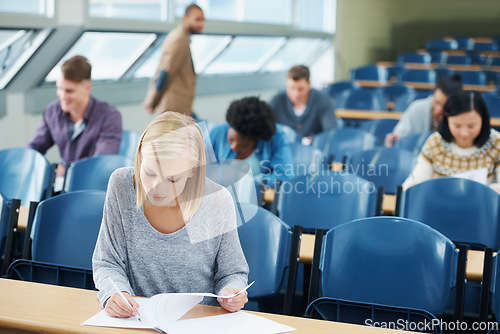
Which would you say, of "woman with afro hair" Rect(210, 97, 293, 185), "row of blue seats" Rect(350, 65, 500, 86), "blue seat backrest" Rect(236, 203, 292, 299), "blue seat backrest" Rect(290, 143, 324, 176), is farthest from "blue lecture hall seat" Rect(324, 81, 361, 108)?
"blue seat backrest" Rect(236, 203, 292, 299)

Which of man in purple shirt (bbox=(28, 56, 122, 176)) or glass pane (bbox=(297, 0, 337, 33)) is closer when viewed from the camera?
man in purple shirt (bbox=(28, 56, 122, 176))

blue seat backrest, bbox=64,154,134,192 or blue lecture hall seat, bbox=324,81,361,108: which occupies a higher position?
blue lecture hall seat, bbox=324,81,361,108

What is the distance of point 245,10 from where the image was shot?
8008 millimetres

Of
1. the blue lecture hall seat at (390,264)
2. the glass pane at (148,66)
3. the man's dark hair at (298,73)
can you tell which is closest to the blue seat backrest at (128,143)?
the man's dark hair at (298,73)

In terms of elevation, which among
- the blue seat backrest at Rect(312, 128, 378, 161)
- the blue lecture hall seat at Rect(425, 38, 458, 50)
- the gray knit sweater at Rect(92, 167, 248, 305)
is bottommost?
the gray knit sweater at Rect(92, 167, 248, 305)

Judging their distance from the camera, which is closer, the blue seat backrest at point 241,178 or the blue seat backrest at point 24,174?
the blue seat backrest at point 241,178

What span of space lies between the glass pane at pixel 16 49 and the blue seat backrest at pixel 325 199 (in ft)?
9.27

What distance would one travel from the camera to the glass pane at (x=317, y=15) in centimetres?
962

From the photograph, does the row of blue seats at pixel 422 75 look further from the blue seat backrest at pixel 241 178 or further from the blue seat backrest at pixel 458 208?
the blue seat backrest at pixel 241 178

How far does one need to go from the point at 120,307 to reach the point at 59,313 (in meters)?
0.16

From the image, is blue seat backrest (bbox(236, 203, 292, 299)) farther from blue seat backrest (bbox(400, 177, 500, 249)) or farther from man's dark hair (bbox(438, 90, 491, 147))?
man's dark hair (bbox(438, 90, 491, 147))

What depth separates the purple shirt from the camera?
11.6 feet

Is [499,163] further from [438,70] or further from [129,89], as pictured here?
[438,70]

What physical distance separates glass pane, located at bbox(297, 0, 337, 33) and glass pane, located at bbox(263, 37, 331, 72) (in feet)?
0.69
